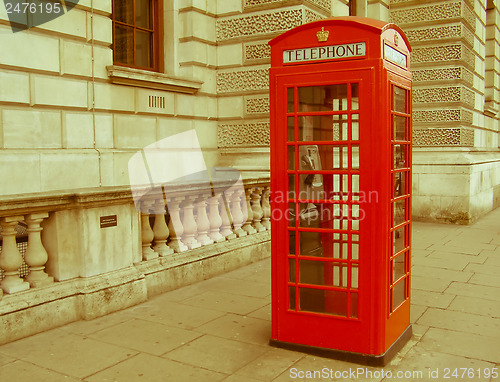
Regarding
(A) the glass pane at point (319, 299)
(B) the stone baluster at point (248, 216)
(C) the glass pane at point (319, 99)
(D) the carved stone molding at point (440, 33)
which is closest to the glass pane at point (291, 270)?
(A) the glass pane at point (319, 299)

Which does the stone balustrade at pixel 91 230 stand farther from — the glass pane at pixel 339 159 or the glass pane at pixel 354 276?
the glass pane at pixel 354 276

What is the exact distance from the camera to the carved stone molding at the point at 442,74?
10.9 metres

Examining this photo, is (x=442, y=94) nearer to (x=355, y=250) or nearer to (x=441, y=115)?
(x=441, y=115)

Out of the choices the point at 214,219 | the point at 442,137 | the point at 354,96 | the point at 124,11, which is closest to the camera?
the point at 354,96

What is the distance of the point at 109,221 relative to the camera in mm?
4762

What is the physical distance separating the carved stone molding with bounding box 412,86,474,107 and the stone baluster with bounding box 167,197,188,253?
7.35 m

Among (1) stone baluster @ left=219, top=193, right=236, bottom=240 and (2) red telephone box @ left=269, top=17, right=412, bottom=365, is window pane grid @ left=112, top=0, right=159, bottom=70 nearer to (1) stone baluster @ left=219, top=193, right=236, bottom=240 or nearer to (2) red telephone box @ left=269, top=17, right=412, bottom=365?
(1) stone baluster @ left=219, top=193, right=236, bottom=240

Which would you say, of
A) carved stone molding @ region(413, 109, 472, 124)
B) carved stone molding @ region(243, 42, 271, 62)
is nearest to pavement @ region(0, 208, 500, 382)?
carved stone molding @ region(243, 42, 271, 62)

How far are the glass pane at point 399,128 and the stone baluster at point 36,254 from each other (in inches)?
114

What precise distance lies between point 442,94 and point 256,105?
4.22m

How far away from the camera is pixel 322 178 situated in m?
3.75

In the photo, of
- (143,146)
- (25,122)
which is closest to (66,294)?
(25,122)

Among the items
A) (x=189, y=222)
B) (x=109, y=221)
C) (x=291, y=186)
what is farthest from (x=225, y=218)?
(x=291, y=186)

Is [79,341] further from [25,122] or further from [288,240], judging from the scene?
[25,122]
